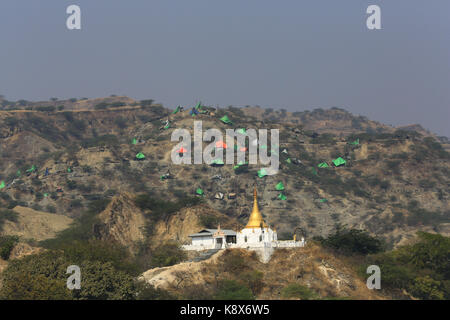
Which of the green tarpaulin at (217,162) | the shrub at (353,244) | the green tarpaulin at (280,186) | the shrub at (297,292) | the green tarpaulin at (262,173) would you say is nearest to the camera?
the shrub at (297,292)

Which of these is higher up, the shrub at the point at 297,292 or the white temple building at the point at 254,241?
the white temple building at the point at 254,241

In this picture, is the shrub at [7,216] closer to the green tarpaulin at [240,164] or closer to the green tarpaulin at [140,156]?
the green tarpaulin at [140,156]

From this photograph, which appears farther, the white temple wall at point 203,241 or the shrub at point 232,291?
the white temple wall at point 203,241

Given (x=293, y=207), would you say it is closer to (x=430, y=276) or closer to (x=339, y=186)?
(x=339, y=186)

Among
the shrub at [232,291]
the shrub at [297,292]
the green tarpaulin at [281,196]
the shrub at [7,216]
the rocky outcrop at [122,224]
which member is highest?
the shrub at [232,291]

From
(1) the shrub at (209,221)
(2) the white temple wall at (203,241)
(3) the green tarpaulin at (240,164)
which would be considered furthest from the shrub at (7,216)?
(3) the green tarpaulin at (240,164)

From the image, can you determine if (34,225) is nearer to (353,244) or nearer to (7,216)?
(7,216)

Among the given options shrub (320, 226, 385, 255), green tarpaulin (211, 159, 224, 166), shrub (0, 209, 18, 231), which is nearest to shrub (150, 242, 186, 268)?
shrub (320, 226, 385, 255)

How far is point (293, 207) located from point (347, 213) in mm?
12010

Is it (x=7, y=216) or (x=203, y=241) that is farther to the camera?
(x=7, y=216)

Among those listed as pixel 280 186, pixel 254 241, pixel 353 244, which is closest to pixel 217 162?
pixel 280 186

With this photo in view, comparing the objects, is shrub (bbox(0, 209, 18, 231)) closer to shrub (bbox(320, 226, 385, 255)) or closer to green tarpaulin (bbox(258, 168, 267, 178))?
green tarpaulin (bbox(258, 168, 267, 178))
